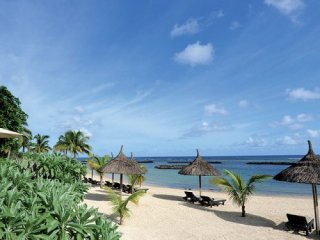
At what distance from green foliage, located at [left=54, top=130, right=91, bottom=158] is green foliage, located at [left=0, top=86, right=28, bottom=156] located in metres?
10.5

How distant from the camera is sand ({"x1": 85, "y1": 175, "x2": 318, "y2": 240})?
941cm

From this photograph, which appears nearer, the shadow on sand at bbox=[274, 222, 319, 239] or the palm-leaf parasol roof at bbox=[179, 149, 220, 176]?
the shadow on sand at bbox=[274, 222, 319, 239]

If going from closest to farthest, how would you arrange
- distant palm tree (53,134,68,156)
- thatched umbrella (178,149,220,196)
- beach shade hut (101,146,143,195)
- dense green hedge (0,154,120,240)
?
dense green hedge (0,154,120,240) < beach shade hut (101,146,143,195) < thatched umbrella (178,149,220,196) < distant palm tree (53,134,68,156)

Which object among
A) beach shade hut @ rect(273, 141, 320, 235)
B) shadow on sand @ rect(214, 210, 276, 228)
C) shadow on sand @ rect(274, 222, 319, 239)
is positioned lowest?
shadow on sand @ rect(274, 222, 319, 239)

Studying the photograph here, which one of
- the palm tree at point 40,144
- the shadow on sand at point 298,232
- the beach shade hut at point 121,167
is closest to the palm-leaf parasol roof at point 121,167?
the beach shade hut at point 121,167

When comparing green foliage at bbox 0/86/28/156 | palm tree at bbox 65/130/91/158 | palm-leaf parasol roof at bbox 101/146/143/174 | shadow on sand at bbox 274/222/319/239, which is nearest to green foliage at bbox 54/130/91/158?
palm tree at bbox 65/130/91/158

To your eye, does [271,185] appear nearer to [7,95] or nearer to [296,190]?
[296,190]

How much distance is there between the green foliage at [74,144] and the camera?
3447 centimetres

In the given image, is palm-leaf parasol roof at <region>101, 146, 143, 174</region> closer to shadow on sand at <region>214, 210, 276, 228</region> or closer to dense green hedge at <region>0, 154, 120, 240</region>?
shadow on sand at <region>214, 210, 276, 228</region>

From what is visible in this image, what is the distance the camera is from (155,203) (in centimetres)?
1480

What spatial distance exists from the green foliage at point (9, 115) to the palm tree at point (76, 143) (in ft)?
34.5

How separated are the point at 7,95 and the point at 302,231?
2140cm

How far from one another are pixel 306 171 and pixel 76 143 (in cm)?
2844

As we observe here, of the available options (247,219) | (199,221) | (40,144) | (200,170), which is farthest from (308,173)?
(40,144)
